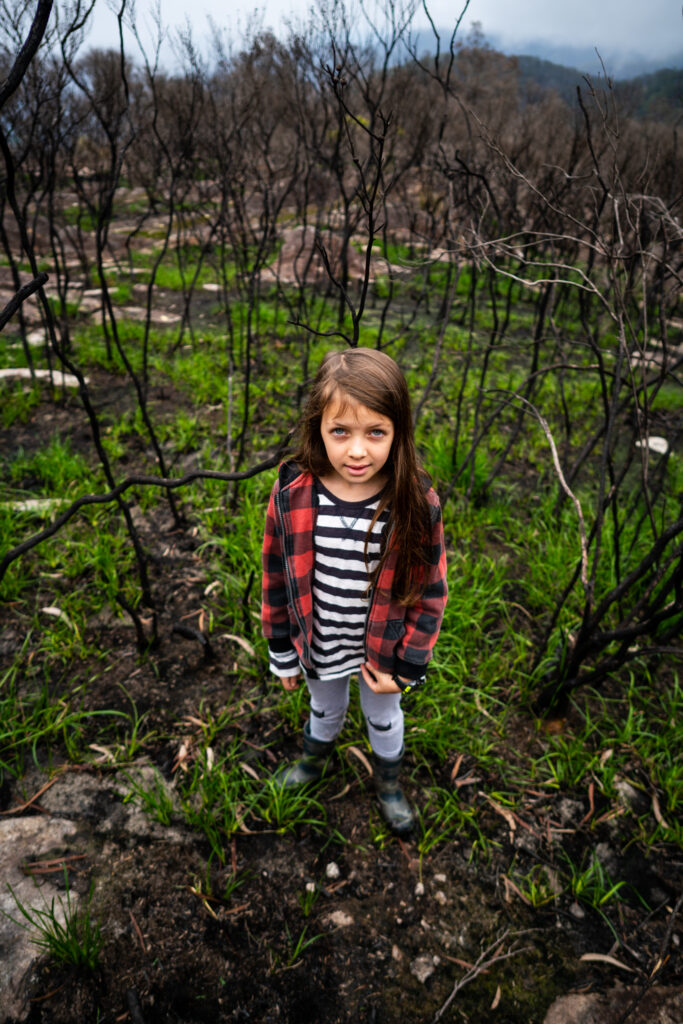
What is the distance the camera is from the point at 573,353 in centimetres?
576

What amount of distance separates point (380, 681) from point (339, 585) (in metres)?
0.30

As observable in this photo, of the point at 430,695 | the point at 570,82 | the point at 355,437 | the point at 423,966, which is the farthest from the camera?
the point at 570,82

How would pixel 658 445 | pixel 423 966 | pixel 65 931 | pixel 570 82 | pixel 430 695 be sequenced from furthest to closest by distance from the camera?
pixel 570 82 < pixel 658 445 < pixel 430 695 < pixel 423 966 < pixel 65 931

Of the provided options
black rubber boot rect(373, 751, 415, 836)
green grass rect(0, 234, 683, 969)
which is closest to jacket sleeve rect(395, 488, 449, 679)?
black rubber boot rect(373, 751, 415, 836)

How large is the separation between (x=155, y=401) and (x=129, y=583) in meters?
2.09

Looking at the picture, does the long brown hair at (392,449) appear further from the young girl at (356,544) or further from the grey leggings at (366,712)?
the grey leggings at (366,712)

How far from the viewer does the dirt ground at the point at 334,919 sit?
130 cm

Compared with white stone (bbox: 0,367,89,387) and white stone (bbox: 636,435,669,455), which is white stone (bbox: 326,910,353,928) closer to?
white stone (bbox: 636,435,669,455)

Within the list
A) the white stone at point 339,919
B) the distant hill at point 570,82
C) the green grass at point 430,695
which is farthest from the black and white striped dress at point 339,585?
the distant hill at point 570,82

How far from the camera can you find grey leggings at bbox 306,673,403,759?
62.4 inches

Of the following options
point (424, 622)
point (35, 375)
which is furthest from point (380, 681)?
point (35, 375)

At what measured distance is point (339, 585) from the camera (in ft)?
4.49

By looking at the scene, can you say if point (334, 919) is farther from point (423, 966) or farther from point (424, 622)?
point (424, 622)

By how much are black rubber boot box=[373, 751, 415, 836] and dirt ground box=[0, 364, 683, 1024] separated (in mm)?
60
